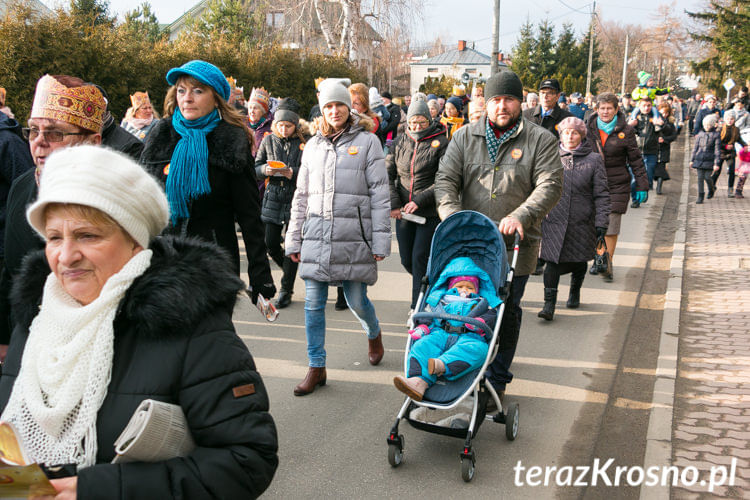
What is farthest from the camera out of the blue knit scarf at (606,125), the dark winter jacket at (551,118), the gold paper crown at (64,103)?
the blue knit scarf at (606,125)

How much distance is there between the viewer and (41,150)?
11.1 feet

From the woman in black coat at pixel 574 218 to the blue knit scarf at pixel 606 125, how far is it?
6.21ft

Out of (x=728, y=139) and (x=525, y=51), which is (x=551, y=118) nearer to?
(x=728, y=139)

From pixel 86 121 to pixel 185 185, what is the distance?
0.66 metres

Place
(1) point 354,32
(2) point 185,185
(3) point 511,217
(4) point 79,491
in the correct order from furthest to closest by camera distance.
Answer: (1) point 354,32 → (3) point 511,217 → (2) point 185,185 → (4) point 79,491

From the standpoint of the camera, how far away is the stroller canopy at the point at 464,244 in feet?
16.0

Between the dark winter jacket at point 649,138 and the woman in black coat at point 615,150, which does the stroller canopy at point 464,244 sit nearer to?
the woman in black coat at point 615,150

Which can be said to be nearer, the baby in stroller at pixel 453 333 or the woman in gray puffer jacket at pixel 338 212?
the baby in stroller at pixel 453 333

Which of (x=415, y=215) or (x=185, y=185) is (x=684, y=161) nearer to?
(x=415, y=215)

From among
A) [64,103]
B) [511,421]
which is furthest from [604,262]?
[64,103]

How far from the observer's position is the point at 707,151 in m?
15.0

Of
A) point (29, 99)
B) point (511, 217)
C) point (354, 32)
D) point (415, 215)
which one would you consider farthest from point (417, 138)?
point (354, 32)

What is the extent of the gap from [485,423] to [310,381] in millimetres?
1354

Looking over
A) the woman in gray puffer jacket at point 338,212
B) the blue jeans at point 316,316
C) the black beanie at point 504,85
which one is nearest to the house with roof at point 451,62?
the woman in gray puffer jacket at point 338,212
